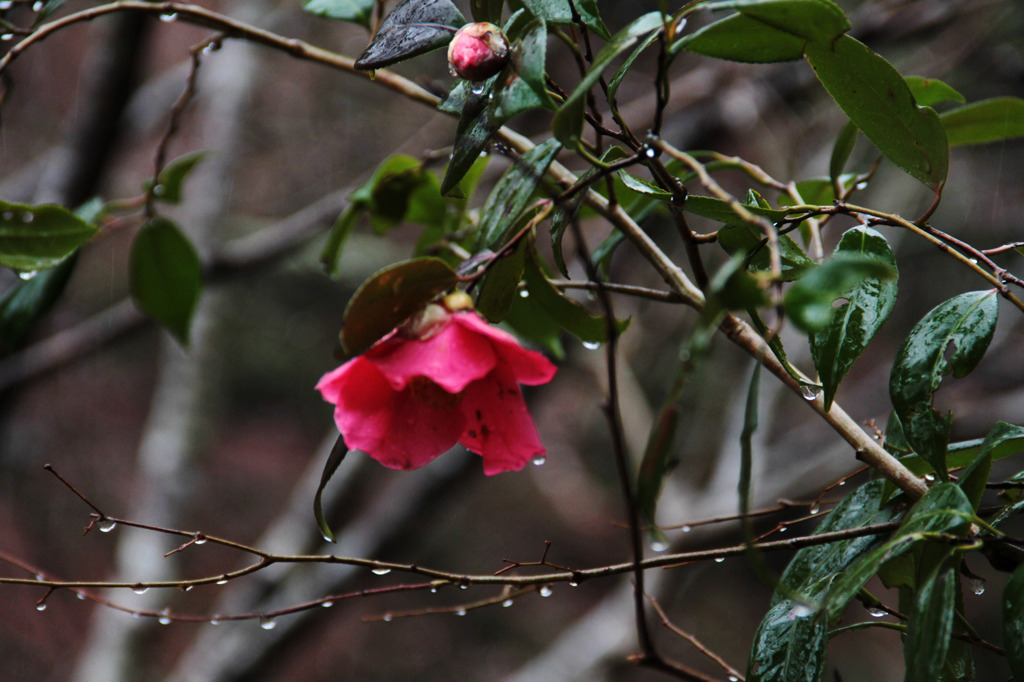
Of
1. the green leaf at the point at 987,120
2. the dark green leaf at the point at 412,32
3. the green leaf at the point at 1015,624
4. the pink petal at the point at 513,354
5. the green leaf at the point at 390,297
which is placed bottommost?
the green leaf at the point at 1015,624

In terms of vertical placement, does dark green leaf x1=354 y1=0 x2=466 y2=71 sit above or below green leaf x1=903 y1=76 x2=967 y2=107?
above

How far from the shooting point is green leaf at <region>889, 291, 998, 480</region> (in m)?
0.37

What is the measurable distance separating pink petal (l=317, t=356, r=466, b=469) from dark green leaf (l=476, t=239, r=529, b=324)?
0.06m

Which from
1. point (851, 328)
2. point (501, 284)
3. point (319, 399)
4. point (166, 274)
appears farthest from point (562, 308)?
point (319, 399)

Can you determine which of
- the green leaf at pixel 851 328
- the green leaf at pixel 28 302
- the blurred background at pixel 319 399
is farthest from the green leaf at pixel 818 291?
the green leaf at pixel 28 302

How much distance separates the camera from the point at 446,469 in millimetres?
1431

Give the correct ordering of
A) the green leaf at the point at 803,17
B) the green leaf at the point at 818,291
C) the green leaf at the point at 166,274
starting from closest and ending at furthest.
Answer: the green leaf at the point at 818,291
the green leaf at the point at 803,17
the green leaf at the point at 166,274

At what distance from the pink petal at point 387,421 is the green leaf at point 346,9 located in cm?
33

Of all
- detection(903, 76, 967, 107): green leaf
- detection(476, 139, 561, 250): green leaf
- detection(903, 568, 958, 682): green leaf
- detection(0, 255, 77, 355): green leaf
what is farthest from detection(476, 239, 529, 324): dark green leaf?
detection(0, 255, 77, 355): green leaf

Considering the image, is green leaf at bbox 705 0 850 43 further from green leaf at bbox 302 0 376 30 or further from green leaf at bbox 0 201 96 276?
green leaf at bbox 0 201 96 276

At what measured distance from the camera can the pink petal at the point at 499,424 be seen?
39 cm

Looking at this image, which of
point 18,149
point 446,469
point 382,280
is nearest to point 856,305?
point 382,280

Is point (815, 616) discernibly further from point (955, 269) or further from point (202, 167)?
point (955, 269)

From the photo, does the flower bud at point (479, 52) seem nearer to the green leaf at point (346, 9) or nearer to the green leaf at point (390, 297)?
the green leaf at point (390, 297)
